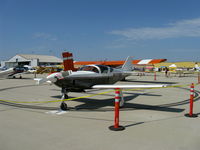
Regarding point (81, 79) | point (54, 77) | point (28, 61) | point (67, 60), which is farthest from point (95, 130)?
point (28, 61)

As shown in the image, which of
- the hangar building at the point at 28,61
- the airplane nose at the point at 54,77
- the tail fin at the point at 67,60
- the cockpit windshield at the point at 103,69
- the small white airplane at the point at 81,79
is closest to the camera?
the airplane nose at the point at 54,77

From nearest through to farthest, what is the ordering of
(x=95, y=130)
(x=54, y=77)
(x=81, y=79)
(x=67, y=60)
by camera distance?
(x=95, y=130)
(x=54, y=77)
(x=81, y=79)
(x=67, y=60)

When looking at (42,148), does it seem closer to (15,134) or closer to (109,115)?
(15,134)

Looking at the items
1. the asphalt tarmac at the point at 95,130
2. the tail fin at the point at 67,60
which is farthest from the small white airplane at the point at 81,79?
the asphalt tarmac at the point at 95,130

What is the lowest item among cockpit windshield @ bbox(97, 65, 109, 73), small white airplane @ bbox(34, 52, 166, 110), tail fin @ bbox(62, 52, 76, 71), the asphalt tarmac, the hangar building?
the asphalt tarmac

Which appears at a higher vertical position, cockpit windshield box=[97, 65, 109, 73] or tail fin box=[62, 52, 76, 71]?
tail fin box=[62, 52, 76, 71]

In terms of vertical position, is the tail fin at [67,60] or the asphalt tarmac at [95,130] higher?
the tail fin at [67,60]

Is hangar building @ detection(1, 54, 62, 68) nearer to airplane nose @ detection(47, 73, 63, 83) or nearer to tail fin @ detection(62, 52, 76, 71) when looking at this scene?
tail fin @ detection(62, 52, 76, 71)

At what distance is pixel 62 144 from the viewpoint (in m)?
4.07

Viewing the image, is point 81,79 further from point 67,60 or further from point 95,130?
point 95,130

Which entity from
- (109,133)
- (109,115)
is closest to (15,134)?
(109,133)

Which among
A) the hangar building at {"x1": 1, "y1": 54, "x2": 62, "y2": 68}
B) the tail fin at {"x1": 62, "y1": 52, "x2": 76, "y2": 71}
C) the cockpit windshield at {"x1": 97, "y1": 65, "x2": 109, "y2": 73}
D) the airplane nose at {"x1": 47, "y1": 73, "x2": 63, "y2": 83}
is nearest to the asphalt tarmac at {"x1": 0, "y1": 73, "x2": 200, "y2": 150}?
the airplane nose at {"x1": 47, "y1": 73, "x2": 63, "y2": 83}

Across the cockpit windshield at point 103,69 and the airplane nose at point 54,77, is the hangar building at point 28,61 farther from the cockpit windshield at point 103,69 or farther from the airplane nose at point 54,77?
the airplane nose at point 54,77

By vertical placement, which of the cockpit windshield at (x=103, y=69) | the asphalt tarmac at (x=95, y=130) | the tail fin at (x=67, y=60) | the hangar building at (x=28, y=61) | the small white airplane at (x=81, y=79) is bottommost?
the asphalt tarmac at (x=95, y=130)
